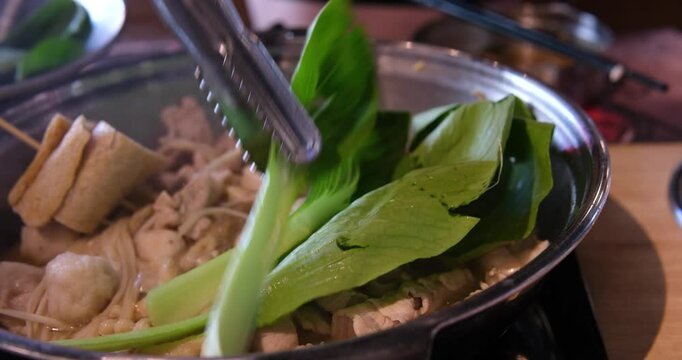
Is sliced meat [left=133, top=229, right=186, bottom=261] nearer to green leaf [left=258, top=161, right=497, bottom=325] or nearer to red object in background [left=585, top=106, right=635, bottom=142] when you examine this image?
green leaf [left=258, top=161, right=497, bottom=325]

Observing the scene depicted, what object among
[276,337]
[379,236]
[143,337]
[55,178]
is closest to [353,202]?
[379,236]

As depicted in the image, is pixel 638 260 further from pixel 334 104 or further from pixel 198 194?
pixel 198 194

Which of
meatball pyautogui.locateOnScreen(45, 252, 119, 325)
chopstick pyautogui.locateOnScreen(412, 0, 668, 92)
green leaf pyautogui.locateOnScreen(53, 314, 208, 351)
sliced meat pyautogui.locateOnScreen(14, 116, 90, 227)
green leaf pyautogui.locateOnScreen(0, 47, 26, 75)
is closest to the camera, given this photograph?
green leaf pyautogui.locateOnScreen(53, 314, 208, 351)

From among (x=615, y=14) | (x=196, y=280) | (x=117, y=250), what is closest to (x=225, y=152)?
(x=117, y=250)

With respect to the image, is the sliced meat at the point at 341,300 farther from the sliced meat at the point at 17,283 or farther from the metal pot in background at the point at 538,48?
the metal pot in background at the point at 538,48

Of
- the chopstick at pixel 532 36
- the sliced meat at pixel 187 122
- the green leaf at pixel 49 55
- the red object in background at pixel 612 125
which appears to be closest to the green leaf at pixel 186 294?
the sliced meat at pixel 187 122

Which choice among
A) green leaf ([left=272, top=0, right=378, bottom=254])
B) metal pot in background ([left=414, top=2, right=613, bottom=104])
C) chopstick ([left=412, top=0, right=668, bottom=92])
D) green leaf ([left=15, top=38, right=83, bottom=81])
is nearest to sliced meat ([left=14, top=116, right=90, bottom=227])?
green leaf ([left=15, top=38, right=83, bottom=81])
